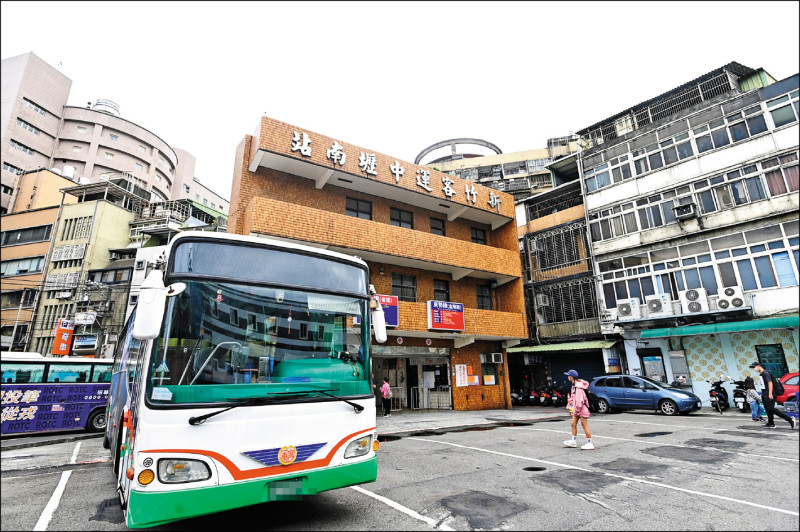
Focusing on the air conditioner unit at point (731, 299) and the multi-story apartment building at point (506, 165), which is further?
the multi-story apartment building at point (506, 165)

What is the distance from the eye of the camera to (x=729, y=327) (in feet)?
8.04

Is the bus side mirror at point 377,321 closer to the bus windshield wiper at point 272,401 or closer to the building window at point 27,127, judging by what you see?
the bus windshield wiper at point 272,401

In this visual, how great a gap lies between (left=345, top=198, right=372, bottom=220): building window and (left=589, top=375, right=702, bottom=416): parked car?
12.2 meters

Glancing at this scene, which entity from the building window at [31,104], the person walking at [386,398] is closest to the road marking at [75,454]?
the building window at [31,104]

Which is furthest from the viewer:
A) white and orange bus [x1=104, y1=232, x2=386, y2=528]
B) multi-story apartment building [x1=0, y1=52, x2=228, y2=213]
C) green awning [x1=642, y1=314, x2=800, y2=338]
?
multi-story apartment building [x1=0, y1=52, x2=228, y2=213]

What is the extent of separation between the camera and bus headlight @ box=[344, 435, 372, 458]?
4.15m

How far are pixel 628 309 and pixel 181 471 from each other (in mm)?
3881

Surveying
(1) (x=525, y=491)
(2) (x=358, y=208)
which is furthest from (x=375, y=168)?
(1) (x=525, y=491)

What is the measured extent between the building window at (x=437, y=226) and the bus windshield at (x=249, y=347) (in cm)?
1534

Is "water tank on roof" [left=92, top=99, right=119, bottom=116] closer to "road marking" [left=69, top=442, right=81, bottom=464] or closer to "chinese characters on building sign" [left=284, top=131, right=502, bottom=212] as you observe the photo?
"chinese characters on building sign" [left=284, top=131, right=502, bottom=212]

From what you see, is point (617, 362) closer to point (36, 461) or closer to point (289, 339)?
point (289, 339)

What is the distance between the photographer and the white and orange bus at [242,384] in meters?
3.31

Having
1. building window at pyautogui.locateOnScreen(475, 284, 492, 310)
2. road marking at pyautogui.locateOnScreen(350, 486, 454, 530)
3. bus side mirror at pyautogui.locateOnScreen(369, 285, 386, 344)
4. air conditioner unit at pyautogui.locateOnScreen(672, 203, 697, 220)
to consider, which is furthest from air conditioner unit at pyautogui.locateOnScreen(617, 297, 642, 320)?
building window at pyautogui.locateOnScreen(475, 284, 492, 310)

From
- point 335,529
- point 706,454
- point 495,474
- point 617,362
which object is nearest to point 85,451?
point 335,529
